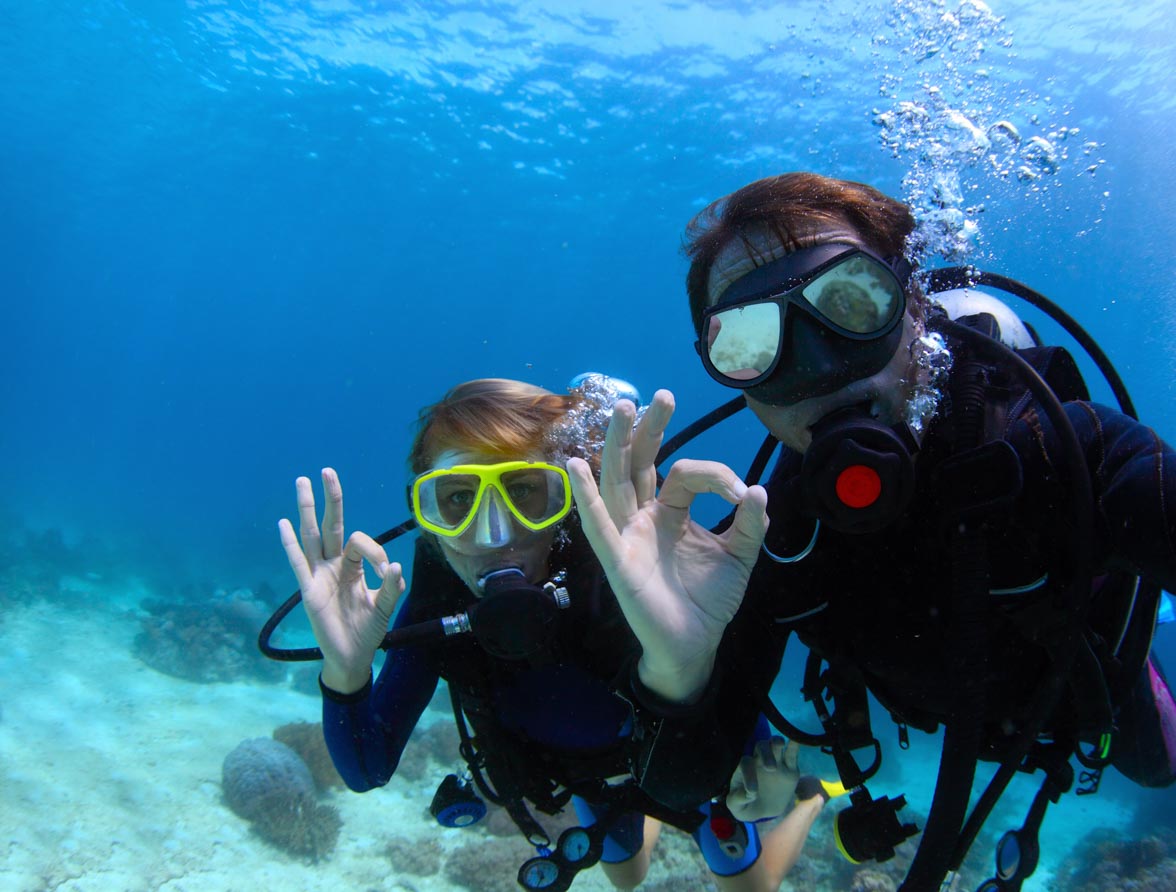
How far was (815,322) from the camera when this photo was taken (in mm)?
2170

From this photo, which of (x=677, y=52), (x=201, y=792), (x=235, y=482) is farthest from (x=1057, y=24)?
(x=235, y=482)

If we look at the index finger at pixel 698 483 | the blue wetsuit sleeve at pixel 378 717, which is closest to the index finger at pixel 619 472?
the index finger at pixel 698 483

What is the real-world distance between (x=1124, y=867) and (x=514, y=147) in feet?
83.1

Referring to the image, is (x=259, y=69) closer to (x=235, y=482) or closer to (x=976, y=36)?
(x=976, y=36)

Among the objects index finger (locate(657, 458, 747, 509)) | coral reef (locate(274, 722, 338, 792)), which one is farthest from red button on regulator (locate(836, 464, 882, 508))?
coral reef (locate(274, 722, 338, 792))

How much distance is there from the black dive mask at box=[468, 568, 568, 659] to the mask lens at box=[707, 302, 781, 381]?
4.00 feet

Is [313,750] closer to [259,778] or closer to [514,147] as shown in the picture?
[259,778]

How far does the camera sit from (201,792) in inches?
329

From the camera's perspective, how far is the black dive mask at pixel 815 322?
7.01 ft

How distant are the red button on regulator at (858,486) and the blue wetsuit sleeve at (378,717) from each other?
7.75ft

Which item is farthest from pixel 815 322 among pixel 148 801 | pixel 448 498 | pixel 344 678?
pixel 148 801

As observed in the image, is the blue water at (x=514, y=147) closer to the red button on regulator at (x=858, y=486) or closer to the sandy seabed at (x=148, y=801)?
the red button on regulator at (x=858, y=486)

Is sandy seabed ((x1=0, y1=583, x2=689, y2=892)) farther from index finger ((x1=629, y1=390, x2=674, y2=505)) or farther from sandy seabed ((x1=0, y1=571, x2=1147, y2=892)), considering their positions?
index finger ((x1=629, y1=390, x2=674, y2=505))

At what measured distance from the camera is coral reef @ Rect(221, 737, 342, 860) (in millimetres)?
7785
